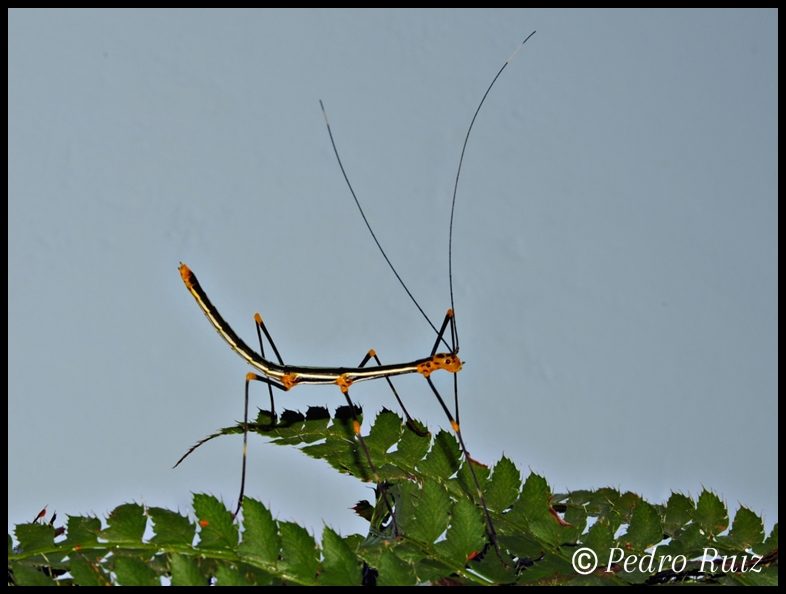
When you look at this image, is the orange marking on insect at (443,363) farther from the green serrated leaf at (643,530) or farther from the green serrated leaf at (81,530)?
the green serrated leaf at (81,530)

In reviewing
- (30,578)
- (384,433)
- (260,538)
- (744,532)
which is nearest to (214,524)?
(260,538)

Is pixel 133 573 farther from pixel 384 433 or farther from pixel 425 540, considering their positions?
pixel 384 433

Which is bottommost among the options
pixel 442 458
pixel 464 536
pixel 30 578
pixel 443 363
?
pixel 30 578

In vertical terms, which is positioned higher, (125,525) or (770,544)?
Answer: (770,544)

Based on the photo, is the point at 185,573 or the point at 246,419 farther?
the point at 246,419

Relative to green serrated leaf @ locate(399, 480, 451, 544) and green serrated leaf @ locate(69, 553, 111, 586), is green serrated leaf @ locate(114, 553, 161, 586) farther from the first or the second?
green serrated leaf @ locate(399, 480, 451, 544)

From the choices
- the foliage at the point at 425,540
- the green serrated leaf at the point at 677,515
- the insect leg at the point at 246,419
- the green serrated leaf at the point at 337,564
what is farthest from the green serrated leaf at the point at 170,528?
the green serrated leaf at the point at 677,515

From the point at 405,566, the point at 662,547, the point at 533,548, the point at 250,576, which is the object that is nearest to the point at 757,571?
the point at 662,547

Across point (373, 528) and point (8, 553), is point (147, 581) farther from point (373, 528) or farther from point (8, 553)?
point (373, 528)

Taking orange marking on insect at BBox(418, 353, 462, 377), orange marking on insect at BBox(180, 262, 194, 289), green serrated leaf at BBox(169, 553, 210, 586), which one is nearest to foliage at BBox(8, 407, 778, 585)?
green serrated leaf at BBox(169, 553, 210, 586)
